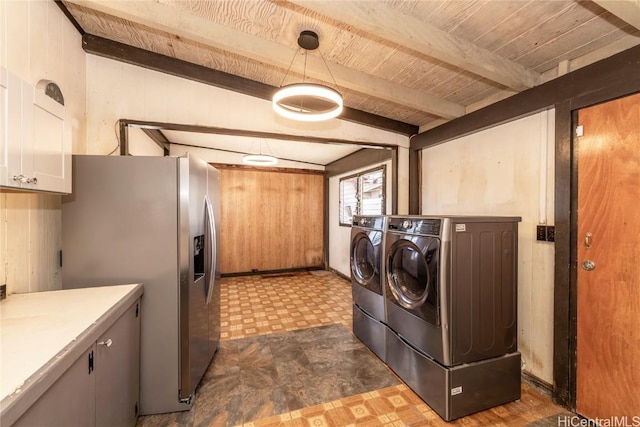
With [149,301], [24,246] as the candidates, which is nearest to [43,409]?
[149,301]

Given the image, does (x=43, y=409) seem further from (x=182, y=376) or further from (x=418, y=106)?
(x=418, y=106)

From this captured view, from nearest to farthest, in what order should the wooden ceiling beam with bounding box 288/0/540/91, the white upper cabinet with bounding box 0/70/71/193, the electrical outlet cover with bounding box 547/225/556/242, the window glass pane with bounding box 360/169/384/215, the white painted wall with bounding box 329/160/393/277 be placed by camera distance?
the white upper cabinet with bounding box 0/70/71/193 → the wooden ceiling beam with bounding box 288/0/540/91 → the electrical outlet cover with bounding box 547/225/556/242 → the window glass pane with bounding box 360/169/384/215 → the white painted wall with bounding box 329/160/393/277

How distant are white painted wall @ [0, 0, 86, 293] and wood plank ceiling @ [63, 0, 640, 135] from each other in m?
0.27

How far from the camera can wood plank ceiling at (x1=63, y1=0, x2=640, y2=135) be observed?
1571 millimetres

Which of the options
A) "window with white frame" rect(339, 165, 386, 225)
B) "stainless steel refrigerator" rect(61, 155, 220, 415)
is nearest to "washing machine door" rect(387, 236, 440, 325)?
"stainless steel refrigerator" rect(61, 155, 220, 415)

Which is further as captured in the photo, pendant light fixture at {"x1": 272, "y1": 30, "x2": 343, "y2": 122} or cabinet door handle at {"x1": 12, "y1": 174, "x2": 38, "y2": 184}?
pendant light fixture at {"x1": 272, "y1": 30, "x2": 343, "y2": 122}

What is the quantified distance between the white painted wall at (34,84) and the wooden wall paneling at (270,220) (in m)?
3.39

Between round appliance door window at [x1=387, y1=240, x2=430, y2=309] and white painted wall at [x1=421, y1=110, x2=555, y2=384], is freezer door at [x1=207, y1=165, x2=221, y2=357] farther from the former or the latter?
white painted wall at [x1=421, y1=110, x2=555, y2=384]

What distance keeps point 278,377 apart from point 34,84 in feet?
8.77

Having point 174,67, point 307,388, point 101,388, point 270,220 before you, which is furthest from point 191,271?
point 270,220

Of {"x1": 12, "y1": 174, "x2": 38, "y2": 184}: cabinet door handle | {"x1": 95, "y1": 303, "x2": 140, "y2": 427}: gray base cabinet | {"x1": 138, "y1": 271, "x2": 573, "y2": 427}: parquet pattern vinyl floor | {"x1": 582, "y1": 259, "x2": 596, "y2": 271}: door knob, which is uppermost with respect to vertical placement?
{"x1": 12, "y1": 174, "x2": 38, "y2": 184}: cabinet door handle

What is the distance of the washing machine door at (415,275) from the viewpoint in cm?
183

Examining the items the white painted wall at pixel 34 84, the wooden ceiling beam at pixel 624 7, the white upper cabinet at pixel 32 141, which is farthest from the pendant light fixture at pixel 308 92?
the white painted wall at pixel 34 84

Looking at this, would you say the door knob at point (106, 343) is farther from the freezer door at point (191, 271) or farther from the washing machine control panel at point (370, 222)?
the washing machine control panel at point (370, 222)
